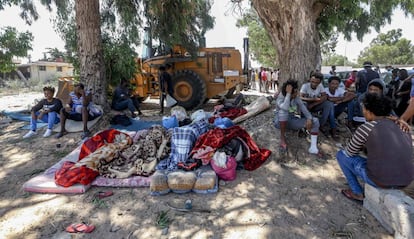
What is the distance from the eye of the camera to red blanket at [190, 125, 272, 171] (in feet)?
12.6

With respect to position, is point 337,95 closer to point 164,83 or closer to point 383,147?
point 383,147

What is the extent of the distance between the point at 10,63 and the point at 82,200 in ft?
22.7

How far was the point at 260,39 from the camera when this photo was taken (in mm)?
20156

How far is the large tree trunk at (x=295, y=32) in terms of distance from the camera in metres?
4.75

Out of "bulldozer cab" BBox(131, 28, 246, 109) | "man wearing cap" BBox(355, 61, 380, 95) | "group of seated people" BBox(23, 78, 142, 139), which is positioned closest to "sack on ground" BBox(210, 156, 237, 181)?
"group of seated people" BBox(23, 78, 142, 139)

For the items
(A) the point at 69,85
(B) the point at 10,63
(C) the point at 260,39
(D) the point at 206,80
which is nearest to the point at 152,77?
(D) the point at 206,80

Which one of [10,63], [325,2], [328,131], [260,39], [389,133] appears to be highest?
[260,39]

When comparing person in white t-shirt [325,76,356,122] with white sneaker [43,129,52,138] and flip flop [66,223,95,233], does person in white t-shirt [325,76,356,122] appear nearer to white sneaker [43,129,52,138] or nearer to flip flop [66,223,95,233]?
flip flop [66,223,95,233]

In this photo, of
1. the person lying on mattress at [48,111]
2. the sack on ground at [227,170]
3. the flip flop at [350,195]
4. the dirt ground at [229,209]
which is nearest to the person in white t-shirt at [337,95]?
the dirt ground at [229,209]

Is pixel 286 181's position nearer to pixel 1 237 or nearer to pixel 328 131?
pixel 328 131

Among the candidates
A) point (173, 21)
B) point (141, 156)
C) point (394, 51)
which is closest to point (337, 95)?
point (141, 156)

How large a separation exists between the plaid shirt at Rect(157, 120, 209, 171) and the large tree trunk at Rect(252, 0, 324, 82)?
2.16 m

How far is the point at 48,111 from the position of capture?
5.50 meters

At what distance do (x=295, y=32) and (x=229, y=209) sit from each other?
3331 mm
